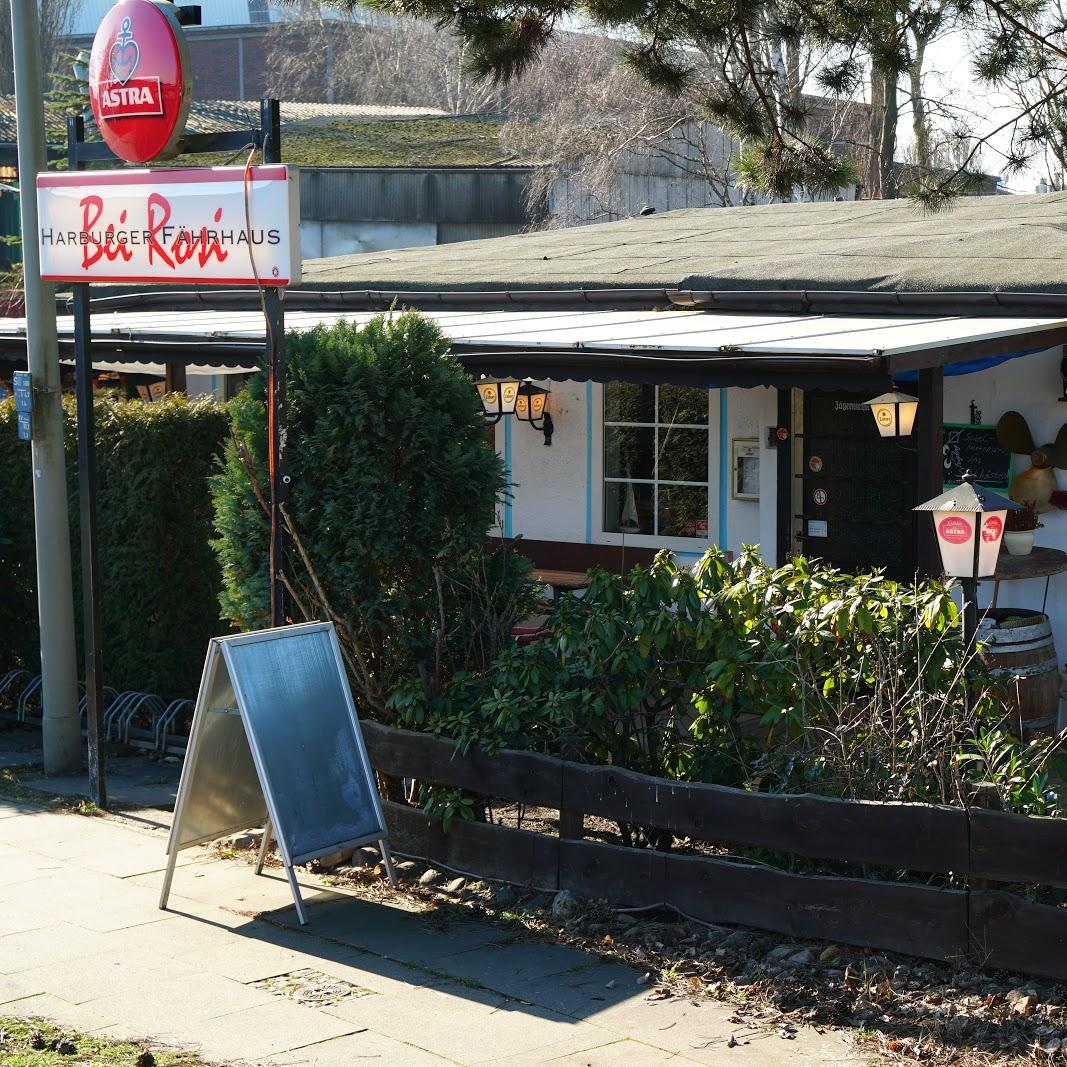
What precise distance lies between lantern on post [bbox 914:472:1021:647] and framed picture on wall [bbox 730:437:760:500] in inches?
213

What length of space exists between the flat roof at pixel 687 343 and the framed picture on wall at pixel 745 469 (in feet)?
3.98

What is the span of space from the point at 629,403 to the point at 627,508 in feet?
2.91

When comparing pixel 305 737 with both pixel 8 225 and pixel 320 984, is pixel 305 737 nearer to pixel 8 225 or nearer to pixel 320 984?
pixel 320 984

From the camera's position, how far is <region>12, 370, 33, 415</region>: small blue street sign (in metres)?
8.55

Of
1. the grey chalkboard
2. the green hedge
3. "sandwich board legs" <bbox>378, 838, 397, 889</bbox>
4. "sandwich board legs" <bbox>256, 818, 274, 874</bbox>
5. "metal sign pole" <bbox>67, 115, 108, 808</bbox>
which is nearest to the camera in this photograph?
the grey chalkboard

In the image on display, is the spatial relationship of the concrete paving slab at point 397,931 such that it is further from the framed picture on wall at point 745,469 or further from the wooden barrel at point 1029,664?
the framed picture on wall at point 745,469

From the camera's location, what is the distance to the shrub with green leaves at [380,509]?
671cm

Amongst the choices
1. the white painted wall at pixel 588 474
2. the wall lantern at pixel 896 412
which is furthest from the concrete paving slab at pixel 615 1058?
the white painted wall at pixel 588 474

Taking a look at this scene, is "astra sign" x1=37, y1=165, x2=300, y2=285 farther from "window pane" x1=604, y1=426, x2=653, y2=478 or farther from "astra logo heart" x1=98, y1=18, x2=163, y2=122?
"window pane" x1=604, y1=426, x2=653, y2=478

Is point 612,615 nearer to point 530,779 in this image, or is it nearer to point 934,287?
point 530,779

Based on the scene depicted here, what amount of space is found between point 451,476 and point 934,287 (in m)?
4.81

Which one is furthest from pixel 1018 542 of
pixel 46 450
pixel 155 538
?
pixel 46 450

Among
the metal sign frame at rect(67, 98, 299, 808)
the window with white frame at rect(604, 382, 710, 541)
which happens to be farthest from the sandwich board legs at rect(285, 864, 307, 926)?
the window with white frame at rect(604, 382, 710, 541)

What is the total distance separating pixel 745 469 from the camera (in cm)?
1202
